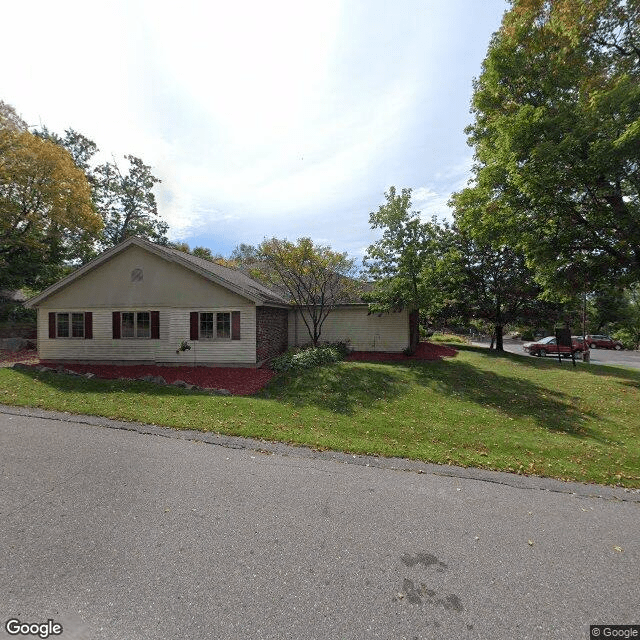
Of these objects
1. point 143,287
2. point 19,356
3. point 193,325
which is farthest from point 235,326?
point 19,356

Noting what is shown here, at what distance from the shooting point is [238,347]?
14.7 metres

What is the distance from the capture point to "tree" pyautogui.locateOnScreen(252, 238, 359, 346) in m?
16.8

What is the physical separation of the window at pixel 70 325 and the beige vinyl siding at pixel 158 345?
0.80 ft

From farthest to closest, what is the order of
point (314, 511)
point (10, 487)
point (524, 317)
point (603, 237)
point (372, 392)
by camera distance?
point (524, 317) < point (603, 237) < point (372, 392) < point (10, 487) < point (314, 511)

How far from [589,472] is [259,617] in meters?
5.84

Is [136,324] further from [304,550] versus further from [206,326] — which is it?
[304,550]

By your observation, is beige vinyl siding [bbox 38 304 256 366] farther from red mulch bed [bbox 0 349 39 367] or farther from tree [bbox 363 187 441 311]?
tree [bbox 363 187 441 311]

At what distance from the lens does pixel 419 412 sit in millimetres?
9117

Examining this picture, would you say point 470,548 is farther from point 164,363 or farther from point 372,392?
point 164,363

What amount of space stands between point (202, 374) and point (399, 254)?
10.9m

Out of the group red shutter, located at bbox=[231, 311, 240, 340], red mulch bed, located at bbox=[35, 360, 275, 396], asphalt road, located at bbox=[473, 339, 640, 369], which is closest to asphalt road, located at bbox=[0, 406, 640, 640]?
red mulch bed, located at bbox=[35, 360, 275, 396]

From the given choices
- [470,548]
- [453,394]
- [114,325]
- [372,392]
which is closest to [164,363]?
[114,325]

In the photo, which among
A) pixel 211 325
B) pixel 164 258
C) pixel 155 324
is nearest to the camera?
pixel 164 258

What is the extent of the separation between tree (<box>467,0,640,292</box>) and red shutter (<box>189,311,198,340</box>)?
1284 centimetres
